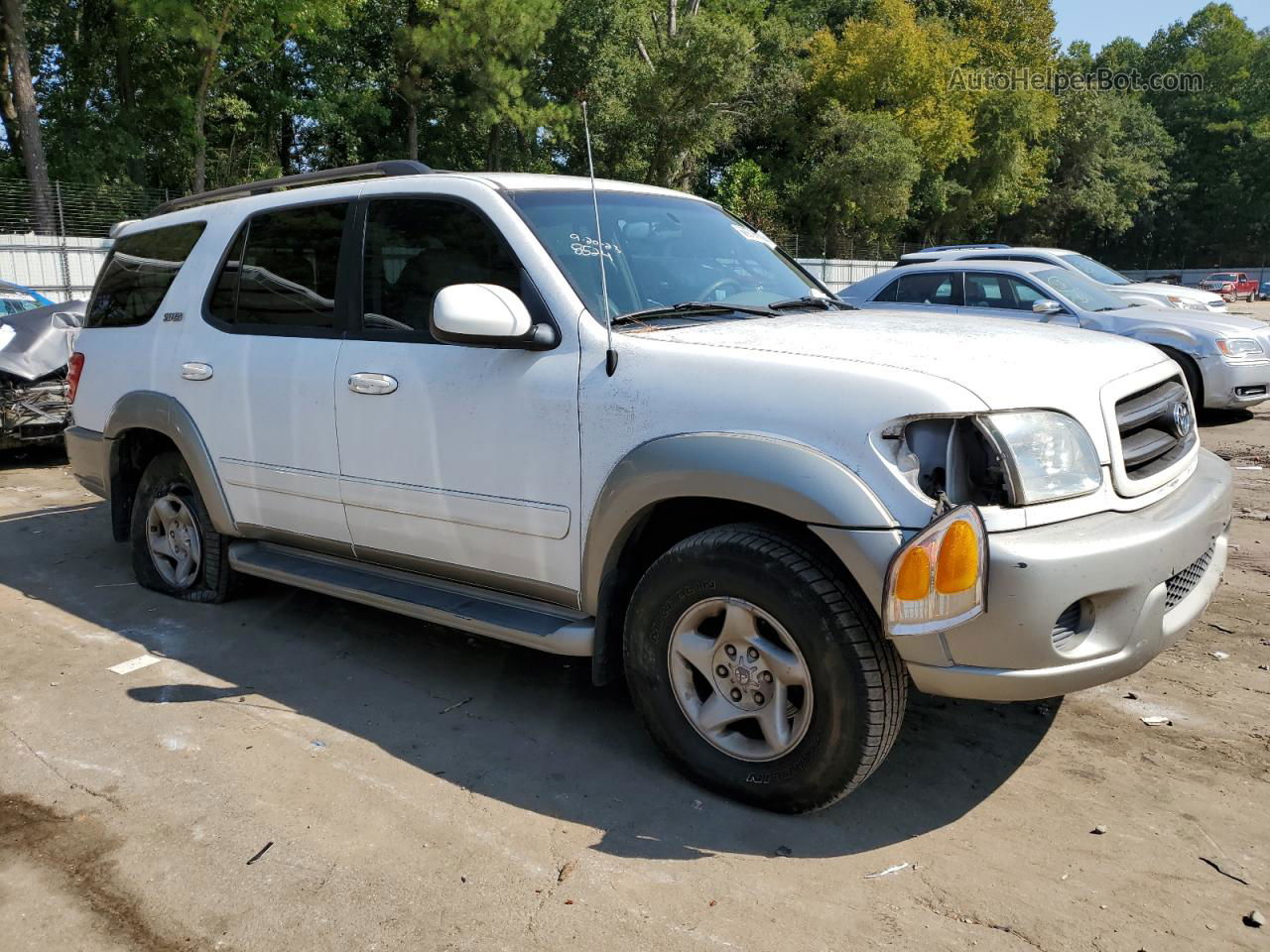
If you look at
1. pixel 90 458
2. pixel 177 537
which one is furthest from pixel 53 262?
pixel 177 537

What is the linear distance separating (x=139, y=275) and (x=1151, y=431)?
15.5ft

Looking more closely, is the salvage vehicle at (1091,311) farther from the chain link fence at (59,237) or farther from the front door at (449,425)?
the chain link fence at (59,237)

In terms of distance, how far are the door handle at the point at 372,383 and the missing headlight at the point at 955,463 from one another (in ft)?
6.49

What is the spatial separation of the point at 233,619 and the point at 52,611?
1.01 m

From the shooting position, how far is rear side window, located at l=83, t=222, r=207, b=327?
496 cm

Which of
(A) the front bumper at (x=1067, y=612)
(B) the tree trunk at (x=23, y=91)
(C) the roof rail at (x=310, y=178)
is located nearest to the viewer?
(A) the front bumper at (x=1067, y=612)

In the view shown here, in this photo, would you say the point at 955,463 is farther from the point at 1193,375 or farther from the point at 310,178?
the point at 1193,375

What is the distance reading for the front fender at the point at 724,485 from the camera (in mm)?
2633

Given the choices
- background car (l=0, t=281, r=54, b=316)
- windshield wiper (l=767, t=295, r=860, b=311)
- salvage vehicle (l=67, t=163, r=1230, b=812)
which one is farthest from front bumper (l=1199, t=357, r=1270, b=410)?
background car (l=0, t=281, r=54, b=316)

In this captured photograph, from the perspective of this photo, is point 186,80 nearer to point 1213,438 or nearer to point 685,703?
point 1213,438

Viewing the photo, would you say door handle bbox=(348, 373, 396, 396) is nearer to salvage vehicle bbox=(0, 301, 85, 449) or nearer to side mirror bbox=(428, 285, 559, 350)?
side mirror bbox=(428, 285, 559, 350)

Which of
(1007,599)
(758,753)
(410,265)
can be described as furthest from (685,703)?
(410,265)

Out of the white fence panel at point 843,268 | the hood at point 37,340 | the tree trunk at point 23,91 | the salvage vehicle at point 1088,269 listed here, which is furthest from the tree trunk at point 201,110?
the salvage vehicle at point 1088,269

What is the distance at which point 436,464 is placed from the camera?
143 inches
